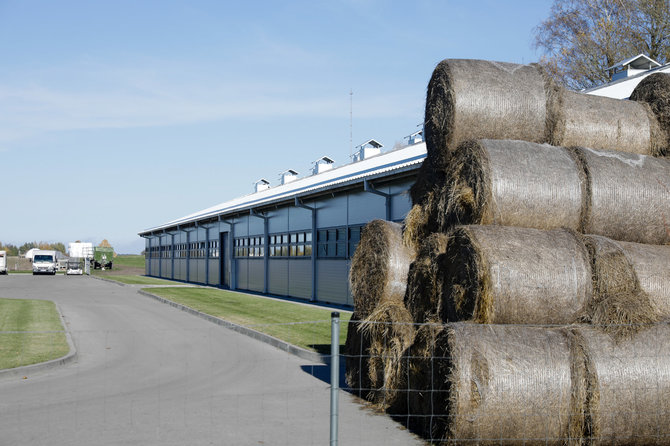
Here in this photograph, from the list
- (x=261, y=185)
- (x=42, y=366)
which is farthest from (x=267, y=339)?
(x=261, y=185)

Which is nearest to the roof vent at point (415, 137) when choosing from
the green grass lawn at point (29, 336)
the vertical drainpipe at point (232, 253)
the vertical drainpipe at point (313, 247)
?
the vertical drainpipe at point (313, 247)

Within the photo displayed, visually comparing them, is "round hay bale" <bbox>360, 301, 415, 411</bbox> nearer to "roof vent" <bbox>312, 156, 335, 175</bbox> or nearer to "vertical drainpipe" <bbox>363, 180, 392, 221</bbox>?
"vertical drainpipe" <bbox>363, 180, 392, 221</bbox>

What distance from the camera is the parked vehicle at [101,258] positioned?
85.4m

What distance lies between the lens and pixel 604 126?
9.02 m

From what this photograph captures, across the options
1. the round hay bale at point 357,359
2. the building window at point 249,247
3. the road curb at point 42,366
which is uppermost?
the building window at point 249,247

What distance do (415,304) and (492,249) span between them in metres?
1.46

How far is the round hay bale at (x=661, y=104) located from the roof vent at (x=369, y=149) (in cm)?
2675

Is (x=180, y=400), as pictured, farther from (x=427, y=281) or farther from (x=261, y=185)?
(x=261, y=185)

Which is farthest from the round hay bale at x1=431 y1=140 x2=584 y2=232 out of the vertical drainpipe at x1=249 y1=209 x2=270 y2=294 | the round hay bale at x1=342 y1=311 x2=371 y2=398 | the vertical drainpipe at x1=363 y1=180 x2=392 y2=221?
the vertical drainpipe at x1=249 y1=209 x2=270 y2=294

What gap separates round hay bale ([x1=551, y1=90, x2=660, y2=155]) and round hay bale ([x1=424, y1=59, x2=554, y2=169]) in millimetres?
292

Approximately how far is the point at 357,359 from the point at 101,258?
3212 inches

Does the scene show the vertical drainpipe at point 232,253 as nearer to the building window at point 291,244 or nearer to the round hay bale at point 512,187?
the building window at point 291,244

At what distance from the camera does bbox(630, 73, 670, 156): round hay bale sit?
30.2 feet

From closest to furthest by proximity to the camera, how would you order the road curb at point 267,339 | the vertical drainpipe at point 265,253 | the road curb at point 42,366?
1. the road curb at point 42,366
2. the road curb at point 267,339
3. the vertical drainpipe at point 265,253
